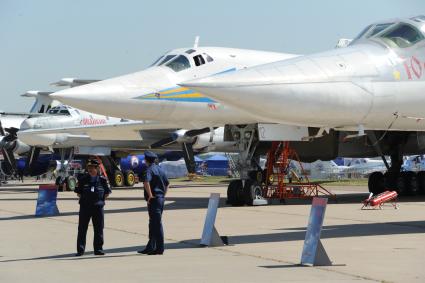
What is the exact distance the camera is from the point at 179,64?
1966 centimetres

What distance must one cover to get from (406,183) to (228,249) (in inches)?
540

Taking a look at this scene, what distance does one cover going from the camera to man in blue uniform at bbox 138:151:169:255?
1052 cm

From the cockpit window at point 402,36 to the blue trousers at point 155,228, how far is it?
14.9ft

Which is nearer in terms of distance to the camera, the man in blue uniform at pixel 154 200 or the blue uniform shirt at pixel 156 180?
the man in blue uniform at pixel 154 200

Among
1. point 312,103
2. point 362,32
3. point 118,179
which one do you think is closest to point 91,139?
point 118,179

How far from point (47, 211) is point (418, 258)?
1028 cm

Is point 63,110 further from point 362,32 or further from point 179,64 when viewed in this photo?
point 362,32

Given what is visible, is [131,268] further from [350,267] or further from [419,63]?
[419,63]

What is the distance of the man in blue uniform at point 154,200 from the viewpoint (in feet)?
34.5

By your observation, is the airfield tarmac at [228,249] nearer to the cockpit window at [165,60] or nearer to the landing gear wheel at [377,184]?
the cockpit window at [165,60]

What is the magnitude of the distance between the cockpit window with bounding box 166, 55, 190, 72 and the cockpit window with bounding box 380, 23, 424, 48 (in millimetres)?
7509

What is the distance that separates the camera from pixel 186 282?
26.8ft

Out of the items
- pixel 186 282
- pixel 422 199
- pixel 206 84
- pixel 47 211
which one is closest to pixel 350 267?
pixel 186 282

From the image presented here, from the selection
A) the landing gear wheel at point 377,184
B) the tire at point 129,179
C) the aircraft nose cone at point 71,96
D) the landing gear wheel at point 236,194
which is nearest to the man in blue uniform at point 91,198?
the aircraft nose cone at point 71,96
